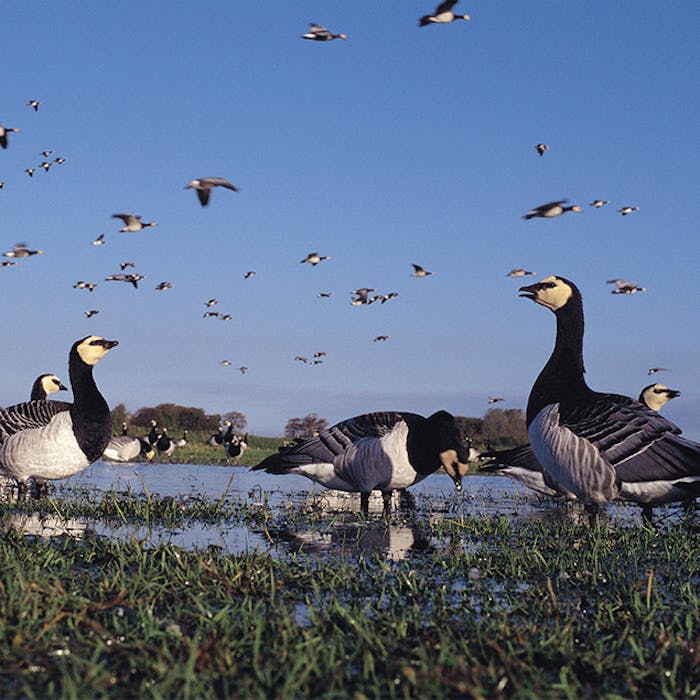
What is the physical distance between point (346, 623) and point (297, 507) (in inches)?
363

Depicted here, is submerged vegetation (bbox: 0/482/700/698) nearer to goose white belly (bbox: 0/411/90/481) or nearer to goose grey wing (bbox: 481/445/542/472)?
goose grey wing (bbox: 481/445/542/472)

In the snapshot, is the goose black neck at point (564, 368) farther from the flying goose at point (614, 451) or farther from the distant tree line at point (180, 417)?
the distant tree line at point (180, 417)

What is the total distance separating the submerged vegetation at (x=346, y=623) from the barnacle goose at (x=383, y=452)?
396 centimetres

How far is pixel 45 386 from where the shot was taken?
70.2ft

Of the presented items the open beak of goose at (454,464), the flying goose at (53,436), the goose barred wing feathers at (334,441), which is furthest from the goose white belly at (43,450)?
the open beak of goose at (454,464)

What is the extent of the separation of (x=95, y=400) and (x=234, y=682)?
1231 centimetres

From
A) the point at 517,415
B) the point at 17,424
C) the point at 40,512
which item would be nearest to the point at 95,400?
the point at 17,424

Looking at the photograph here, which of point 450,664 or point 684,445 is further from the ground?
point 684,445

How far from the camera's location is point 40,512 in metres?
12.4

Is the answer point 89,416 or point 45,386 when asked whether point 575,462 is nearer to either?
point 89,416

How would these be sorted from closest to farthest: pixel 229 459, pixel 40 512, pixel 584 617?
1. pixel 584 617
2. pixel 40 512
3. pixel 229 459

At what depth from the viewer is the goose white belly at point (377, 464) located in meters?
13.4

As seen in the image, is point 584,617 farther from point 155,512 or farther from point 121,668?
point 155,512

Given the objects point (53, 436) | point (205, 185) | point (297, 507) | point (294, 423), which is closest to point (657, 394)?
point (297, 507)
